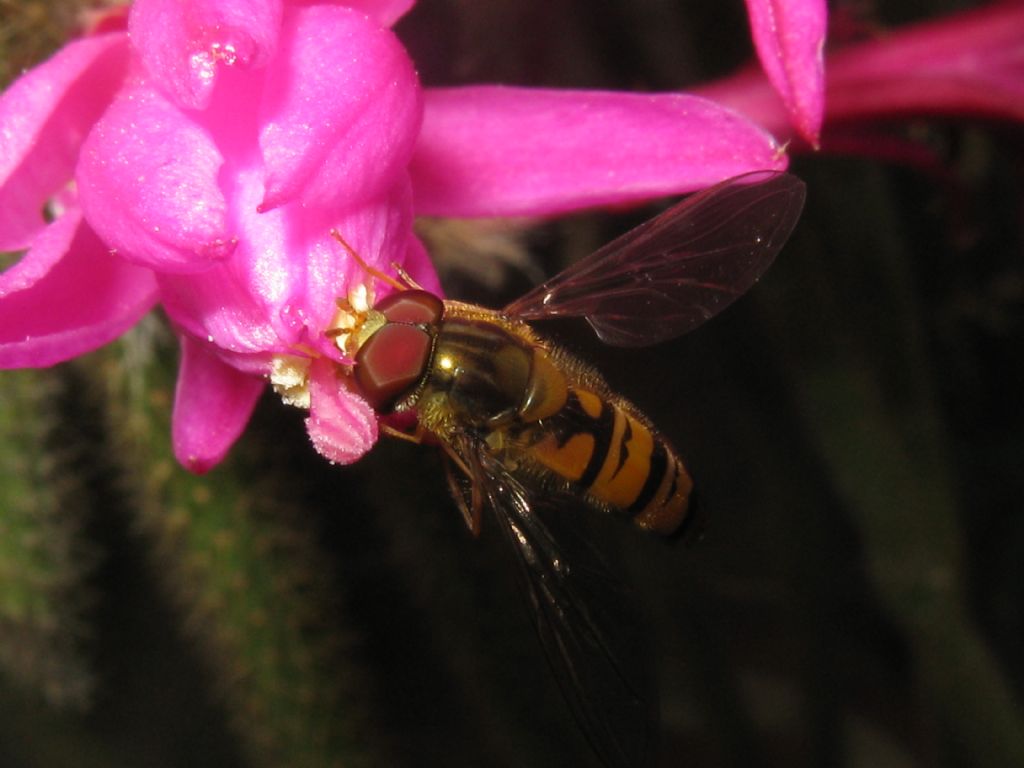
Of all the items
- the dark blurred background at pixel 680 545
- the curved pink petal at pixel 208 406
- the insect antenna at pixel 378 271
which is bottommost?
the dark blurred background at pixel 680 545

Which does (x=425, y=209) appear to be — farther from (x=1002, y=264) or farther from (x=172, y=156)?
(x=1002, y=264)

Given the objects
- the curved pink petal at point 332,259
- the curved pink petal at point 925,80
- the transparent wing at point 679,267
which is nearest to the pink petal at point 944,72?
the curved pink petal at point 925,80

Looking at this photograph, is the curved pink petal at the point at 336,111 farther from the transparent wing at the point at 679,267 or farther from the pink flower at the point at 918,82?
the pink flower at the point at 918,82

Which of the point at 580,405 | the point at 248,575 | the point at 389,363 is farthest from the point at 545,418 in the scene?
the point at 248,575

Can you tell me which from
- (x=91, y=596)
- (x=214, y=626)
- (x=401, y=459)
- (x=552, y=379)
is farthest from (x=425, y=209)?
(x=91, y=596)

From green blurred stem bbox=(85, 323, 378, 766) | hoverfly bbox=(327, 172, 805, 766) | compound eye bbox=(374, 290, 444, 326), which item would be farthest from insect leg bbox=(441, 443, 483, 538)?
green blurred stem bbox=(85, 323, 378, 766)

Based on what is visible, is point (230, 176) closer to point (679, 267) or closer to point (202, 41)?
point (202, 41)

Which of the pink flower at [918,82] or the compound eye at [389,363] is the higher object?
the compound eye at [389,363]

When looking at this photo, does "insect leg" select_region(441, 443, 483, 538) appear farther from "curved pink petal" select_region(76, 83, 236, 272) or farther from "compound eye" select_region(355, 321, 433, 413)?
"curved pink petal" select_region(76, 83, 236, 272)
